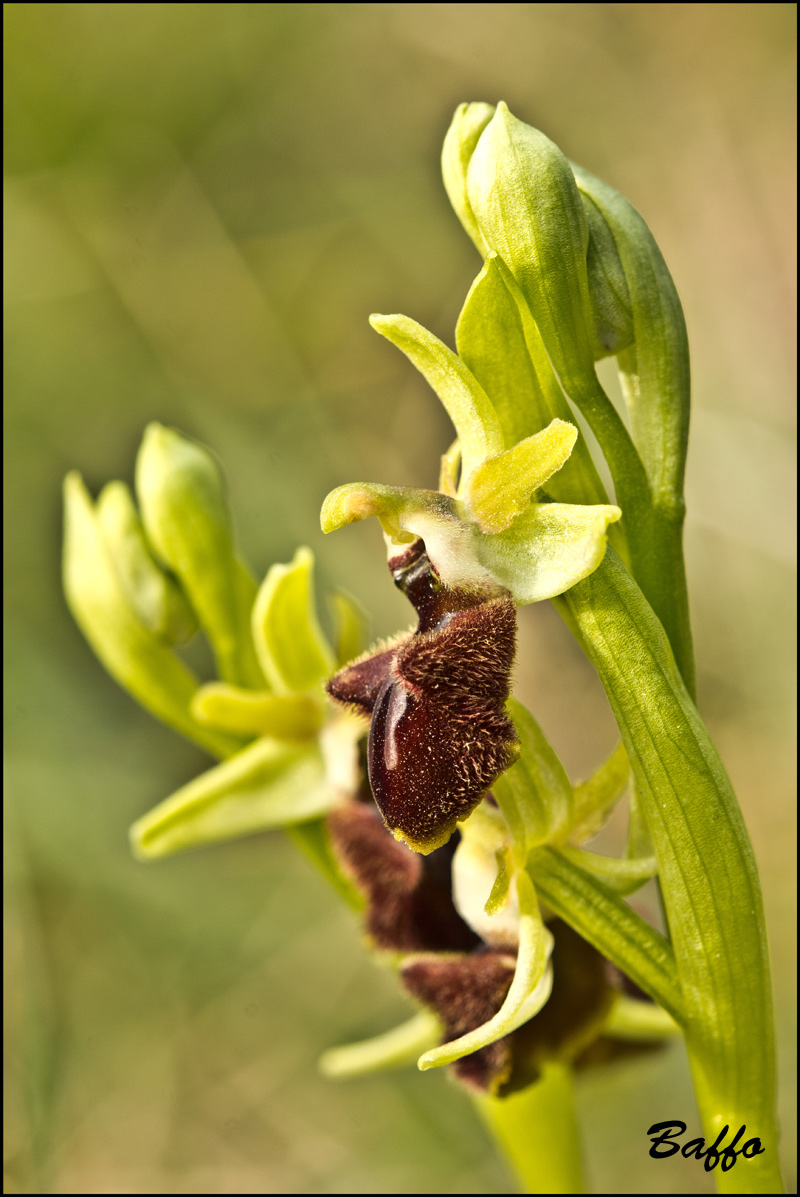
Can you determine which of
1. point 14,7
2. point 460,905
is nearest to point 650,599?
point 460,905

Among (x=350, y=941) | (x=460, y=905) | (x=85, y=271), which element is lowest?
(x=350, y=941)

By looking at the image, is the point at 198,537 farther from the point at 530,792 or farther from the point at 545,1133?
the point at 545,1133

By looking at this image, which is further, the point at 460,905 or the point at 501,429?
the point at 460,905

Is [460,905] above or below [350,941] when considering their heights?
above

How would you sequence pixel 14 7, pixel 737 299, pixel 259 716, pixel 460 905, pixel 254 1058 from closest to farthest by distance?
pixel 460 905
pixel 259 716
pixel 254 1058
pixel 737 299
pixel 14 7

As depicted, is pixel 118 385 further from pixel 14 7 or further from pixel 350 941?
pixel 350 941

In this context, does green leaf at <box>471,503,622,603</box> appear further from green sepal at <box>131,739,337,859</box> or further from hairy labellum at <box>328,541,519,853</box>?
green sepal at <box>131,739,337,859</box>

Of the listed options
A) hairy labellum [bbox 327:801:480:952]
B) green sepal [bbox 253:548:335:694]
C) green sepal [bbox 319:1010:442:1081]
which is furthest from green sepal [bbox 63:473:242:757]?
green sepal [bbox 319:1010:442:1081]
